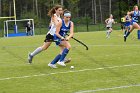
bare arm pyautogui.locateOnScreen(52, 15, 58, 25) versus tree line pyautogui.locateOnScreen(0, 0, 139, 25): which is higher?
tree line pyautogui.locateOnScreen(0, 0, 139, 25)

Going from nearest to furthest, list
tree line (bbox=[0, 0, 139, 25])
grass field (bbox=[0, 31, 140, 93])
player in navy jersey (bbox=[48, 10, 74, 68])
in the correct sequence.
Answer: grass field (bbox=[0, 31, 140, 93])
player in navy jersey (bbox=[48, 10, 74, 68])
tree line (bbox=[0, 0, 139, 25])

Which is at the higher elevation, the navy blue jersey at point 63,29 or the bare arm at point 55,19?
the bare arm at point 55,19

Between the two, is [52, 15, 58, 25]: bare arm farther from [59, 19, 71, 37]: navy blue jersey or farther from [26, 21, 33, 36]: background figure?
[26, 21, 33, 36]: background figure

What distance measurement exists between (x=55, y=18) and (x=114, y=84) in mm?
4016

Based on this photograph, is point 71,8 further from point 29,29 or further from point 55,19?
point 55,19

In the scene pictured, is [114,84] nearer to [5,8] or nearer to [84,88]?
[84,88]

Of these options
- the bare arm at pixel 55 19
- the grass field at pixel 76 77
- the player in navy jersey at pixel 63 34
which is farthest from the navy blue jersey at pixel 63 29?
the grass field at pixel 76 77

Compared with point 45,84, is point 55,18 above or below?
above

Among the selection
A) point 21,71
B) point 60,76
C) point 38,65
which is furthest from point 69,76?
point 38,65

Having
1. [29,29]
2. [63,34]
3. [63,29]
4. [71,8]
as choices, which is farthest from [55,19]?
[71,8]

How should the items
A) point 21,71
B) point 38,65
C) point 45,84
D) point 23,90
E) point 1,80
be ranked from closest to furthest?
point 23,90 < point 45,84 < point 1,80 < point 21,71 < point 38,65

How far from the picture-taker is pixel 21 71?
12375mm

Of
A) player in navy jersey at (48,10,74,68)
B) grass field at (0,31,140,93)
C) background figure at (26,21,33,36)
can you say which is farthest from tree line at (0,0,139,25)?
player in navy jersey at (48,10,74,68)

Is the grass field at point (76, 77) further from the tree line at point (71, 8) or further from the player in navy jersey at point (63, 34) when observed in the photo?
the tree line at point (71, 8)
